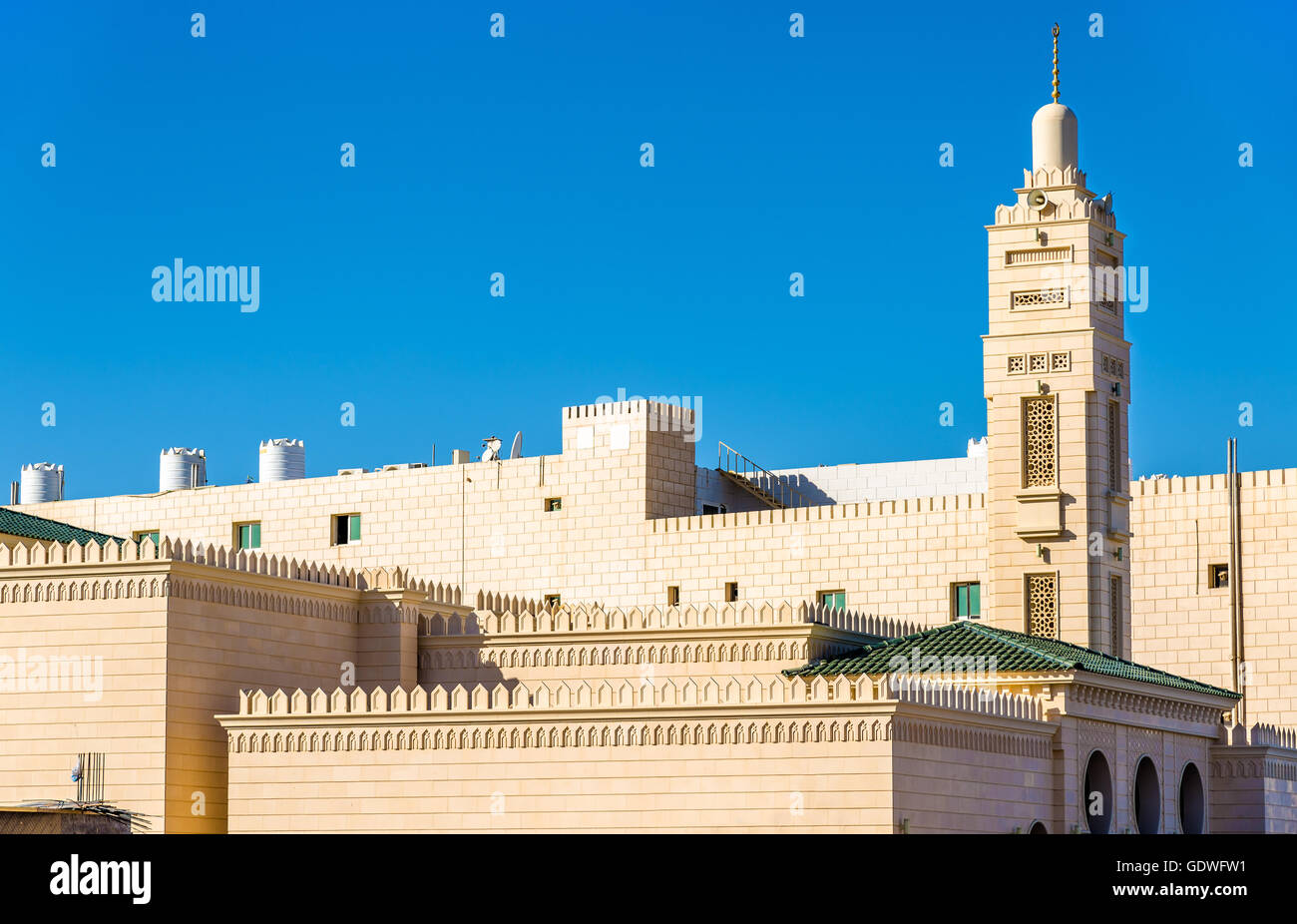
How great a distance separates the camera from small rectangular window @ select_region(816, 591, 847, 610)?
56.4 metres

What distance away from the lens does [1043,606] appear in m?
45.3

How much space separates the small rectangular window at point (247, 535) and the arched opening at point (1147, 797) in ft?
105

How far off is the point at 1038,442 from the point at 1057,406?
36.3 inches

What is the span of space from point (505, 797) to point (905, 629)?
36.5 feet

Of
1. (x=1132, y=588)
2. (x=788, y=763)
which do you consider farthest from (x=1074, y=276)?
(x=788, y=763)

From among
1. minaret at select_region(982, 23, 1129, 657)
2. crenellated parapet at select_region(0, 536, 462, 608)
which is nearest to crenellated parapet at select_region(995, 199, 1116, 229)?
minaret at select_region(982, 23, 1129, 657)

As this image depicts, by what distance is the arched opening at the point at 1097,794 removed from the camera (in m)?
38.5

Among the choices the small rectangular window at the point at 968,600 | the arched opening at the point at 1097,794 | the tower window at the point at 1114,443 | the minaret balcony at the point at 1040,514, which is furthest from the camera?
the small rectangular window at the point at 968,600

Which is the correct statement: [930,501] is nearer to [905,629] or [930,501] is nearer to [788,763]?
[905,629]

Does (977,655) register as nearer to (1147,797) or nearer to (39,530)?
(1147,797)

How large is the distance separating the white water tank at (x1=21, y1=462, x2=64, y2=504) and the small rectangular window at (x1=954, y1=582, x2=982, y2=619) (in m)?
32.2

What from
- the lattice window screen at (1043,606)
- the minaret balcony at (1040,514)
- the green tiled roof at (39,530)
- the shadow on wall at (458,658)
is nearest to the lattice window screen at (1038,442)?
the minaret balcony at (1040,514)

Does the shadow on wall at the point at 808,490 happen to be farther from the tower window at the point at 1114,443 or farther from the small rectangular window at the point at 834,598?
the tower window at the point at 1114,443
